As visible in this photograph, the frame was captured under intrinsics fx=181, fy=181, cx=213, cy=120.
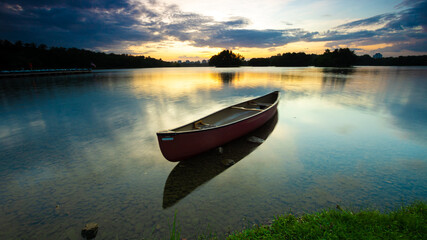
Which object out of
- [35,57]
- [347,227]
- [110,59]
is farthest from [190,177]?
[110,59]

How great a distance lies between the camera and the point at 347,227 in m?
3.40

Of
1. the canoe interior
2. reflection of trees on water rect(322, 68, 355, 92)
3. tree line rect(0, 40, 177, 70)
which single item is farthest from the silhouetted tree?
the canoe interior

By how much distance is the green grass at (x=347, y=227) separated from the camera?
126 inches

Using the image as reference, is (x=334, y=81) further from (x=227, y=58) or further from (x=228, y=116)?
(x=227, y=58)

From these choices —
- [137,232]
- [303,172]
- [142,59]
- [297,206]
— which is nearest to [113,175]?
[137,232]

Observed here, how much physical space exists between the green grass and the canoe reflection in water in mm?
2087

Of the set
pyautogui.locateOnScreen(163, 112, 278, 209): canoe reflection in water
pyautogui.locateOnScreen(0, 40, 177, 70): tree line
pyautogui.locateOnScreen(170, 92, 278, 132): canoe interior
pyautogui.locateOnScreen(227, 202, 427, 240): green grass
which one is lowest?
pyautogui.locateOnScreen(163, 112, 278, 209): canoe reflection in water

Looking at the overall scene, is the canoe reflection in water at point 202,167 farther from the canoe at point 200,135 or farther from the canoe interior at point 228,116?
the canoe interior at point 228,116

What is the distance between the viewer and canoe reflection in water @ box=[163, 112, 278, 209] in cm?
518

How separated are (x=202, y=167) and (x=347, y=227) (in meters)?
4.15

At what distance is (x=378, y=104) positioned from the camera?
632 inches

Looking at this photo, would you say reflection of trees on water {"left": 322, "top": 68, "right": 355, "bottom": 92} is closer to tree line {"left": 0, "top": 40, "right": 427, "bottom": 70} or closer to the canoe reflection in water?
the canoe reflection in water

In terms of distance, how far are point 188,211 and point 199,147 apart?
249cm

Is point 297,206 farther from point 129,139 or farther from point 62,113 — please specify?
point 62,113
